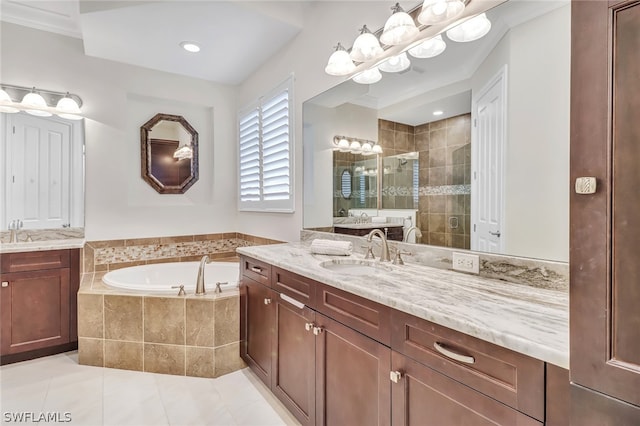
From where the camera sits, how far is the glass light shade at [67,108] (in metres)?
2.96

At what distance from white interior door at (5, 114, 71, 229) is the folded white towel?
8.35ft

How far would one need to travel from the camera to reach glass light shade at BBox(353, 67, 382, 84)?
6.86 ft

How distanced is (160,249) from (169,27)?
7.19 ft

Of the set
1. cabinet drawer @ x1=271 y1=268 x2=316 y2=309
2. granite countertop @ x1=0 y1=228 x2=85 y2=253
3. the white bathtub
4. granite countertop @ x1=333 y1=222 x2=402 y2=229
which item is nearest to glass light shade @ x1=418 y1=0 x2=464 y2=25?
granite countertop @ x1=333 y1=222 x2=402 y2=229

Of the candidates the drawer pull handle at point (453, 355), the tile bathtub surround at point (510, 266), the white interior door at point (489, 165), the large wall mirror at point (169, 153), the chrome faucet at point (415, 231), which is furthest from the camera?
the large wall mirror at point (169, 153)

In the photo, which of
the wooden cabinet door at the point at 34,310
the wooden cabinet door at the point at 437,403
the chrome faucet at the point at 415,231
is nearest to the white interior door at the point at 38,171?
the wooden cabinet door at the point at 34,310

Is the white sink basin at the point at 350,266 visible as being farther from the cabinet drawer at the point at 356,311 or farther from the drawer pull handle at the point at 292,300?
the cabinet drawer at the point at 356,311

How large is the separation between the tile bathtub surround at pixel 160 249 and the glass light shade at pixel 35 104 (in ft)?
4.16

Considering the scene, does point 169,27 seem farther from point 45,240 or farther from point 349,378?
point 349,378

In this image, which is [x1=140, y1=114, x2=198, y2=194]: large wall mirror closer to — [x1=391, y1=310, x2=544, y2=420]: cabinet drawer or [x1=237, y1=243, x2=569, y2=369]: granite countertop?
[x1=237, y1=243, x2=569, y2=369]: granite countertop

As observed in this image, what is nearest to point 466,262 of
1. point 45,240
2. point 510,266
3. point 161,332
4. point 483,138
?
point 510,266

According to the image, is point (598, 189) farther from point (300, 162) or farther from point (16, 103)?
point (16, 103)

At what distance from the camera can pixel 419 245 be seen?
5.93ft

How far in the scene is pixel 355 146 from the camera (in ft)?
7.75
